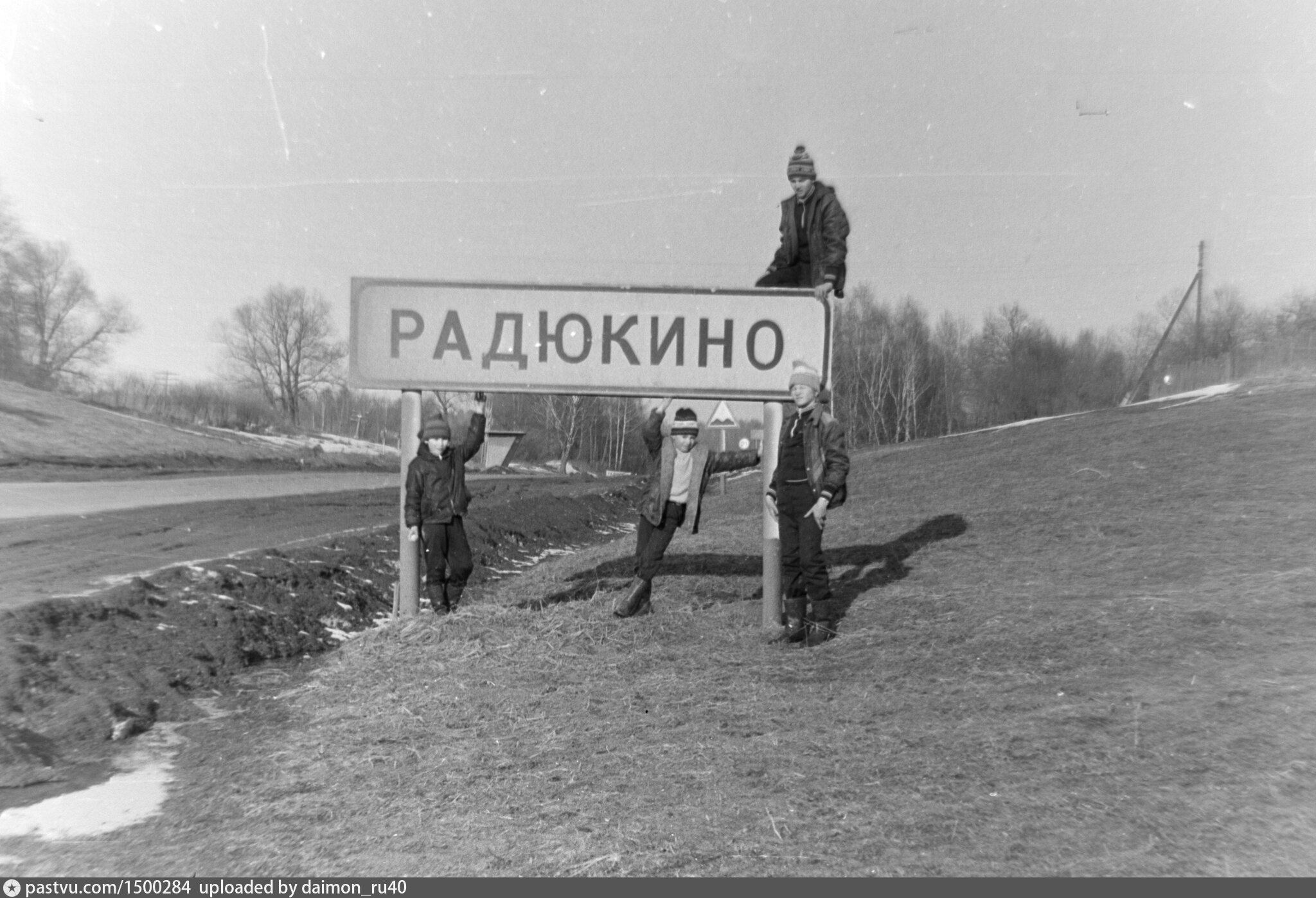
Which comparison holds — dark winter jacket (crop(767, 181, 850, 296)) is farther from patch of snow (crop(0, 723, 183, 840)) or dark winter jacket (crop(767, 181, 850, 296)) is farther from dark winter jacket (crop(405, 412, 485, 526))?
patch of snow (crop(0, 723, 183, 840))

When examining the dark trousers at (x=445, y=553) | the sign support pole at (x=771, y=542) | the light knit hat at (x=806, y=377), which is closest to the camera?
the light knit hat at (x=806, y=377)

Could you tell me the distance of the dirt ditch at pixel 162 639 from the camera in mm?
4516

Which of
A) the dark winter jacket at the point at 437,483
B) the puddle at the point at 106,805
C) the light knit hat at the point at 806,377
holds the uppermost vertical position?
the light knit hat at the point at 806,377

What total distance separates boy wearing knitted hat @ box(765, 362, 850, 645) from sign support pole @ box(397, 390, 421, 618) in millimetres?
2537

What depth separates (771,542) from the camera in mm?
6637

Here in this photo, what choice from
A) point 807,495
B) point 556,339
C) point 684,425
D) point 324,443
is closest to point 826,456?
point 807,495

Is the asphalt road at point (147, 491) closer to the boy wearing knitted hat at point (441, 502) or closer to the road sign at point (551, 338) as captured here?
the boy wearing knitted hat at point (441, 502)

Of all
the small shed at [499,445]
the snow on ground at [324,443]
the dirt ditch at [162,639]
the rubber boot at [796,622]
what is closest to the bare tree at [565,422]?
the small shed at [499,445]

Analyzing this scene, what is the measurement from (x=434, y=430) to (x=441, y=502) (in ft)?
1.69

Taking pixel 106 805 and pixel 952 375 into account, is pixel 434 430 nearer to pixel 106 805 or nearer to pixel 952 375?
pixel 106 805

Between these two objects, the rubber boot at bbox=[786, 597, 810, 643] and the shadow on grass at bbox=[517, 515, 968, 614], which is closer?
the rubber boot at bbox=[786, 597, 810, 643]

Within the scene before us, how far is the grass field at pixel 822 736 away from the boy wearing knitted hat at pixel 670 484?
1.21 ft

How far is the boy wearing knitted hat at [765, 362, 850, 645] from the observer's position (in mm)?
5957

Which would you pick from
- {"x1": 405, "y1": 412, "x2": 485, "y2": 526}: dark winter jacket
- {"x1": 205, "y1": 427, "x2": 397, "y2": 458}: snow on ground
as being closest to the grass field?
{"x1": 405, "y1": 412, "x2": 485, "y2": 526}: dark winter jacket
